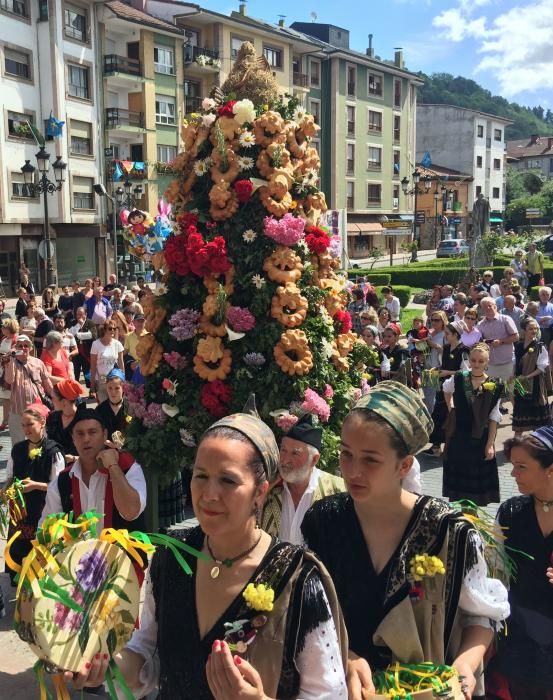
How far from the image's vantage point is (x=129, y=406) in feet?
19.1

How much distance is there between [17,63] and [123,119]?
21.3 ft

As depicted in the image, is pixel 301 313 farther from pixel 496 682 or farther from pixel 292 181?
pixel 496 682

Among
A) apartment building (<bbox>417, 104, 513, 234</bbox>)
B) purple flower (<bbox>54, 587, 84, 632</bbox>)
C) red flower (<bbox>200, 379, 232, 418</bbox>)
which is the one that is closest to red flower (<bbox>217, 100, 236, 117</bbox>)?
red flower (<bbox>200, 379, 232, 418</bbox>)

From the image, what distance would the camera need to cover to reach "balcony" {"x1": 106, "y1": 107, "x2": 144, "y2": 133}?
35.8m

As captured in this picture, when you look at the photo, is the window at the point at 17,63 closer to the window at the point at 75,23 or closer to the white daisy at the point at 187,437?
the window at the point at 75,23

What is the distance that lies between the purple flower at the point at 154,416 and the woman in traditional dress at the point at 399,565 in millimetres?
3404

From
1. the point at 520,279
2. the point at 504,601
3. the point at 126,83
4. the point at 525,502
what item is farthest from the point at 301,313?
the point at 126,83

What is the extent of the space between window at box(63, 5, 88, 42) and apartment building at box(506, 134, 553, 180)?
7091 cm

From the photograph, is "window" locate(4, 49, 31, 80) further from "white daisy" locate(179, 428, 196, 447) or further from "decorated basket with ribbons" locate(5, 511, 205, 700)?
"decorated basket with ribbons" locate(5, 511, 205, 700)

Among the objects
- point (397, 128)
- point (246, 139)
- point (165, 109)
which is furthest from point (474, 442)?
point (397, 128)

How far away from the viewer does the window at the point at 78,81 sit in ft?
110

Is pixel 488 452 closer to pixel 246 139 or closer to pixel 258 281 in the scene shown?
pixel 258 281

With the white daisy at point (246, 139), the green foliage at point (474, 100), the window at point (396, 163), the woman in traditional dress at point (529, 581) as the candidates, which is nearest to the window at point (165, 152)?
the window at point (396, 163)

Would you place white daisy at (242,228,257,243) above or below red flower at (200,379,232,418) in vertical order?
above
